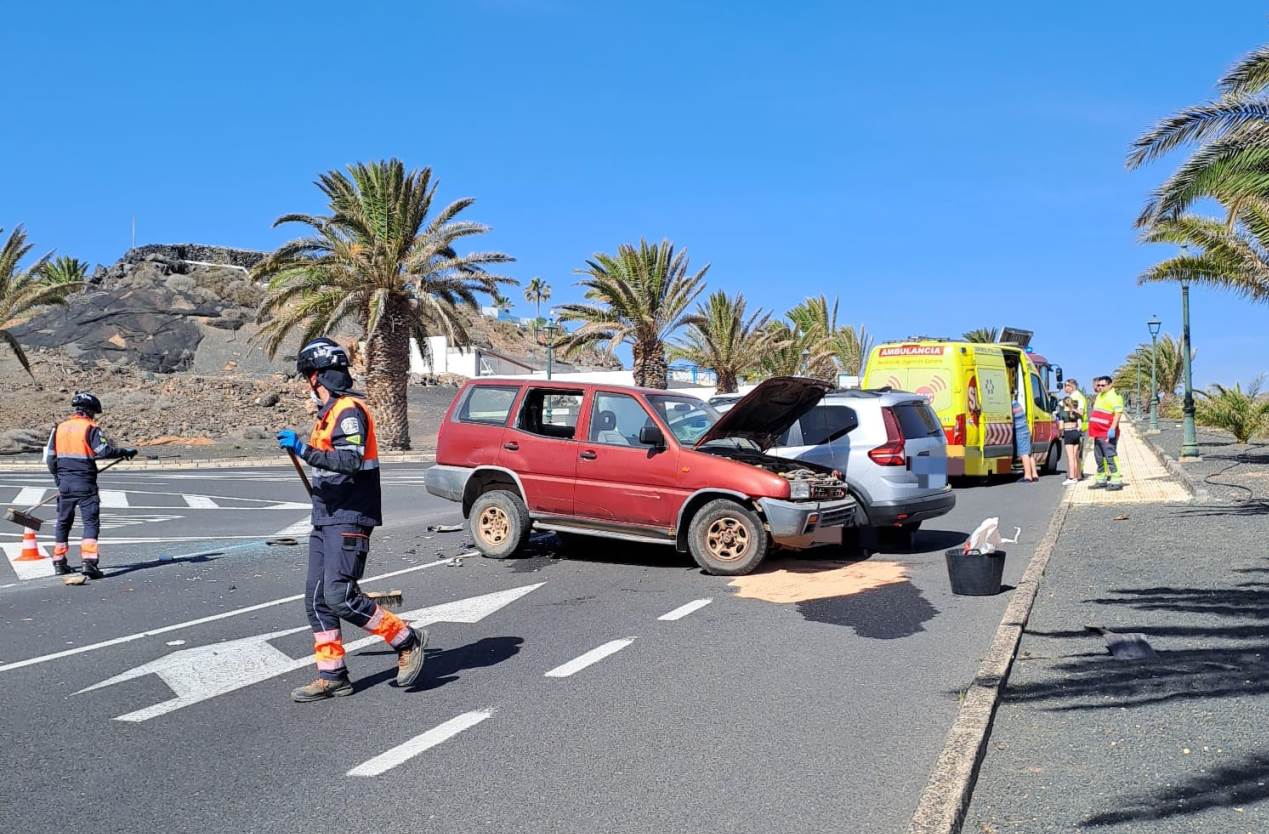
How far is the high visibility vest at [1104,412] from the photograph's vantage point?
56.5 ft

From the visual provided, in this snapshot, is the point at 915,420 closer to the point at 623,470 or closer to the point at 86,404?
the point at 623,470

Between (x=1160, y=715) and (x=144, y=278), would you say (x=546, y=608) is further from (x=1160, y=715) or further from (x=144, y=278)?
(x=144, y=278)

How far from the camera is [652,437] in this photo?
9.95 m

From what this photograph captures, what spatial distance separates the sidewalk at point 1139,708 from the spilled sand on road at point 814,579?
1455 mm

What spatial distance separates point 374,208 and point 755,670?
1103 inches

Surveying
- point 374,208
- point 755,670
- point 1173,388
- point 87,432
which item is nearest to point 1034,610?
point 755,670

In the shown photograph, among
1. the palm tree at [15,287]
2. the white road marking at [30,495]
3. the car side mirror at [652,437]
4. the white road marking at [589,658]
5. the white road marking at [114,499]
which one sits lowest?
the white road marking at [589,658]

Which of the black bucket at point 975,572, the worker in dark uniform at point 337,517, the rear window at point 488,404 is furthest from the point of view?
the rear window at point 488,404

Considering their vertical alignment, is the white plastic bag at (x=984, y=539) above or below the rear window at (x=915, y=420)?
below

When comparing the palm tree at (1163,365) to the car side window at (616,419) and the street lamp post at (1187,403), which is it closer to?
the street lamp post at (1187,403)

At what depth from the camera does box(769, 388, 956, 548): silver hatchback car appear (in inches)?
436

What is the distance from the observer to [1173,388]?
2886 inches

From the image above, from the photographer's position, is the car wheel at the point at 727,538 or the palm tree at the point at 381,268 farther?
the palm tree at the point at 381,268

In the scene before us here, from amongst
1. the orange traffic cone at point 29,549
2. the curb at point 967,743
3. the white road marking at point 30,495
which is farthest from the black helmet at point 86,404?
the curb at point 967,743
